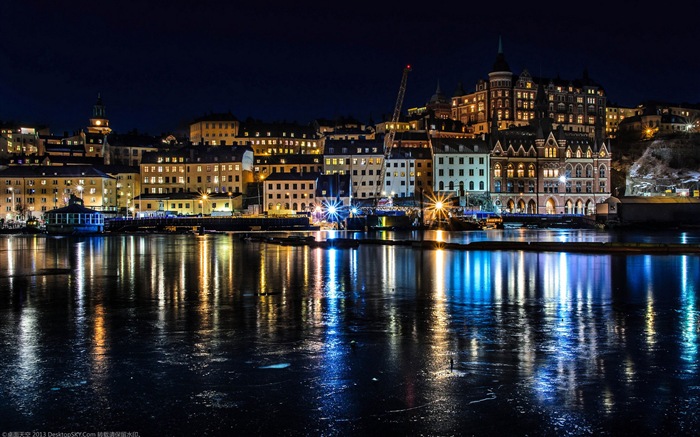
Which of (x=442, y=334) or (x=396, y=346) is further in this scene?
(x=442, y=334)

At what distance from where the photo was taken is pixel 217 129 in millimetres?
164625

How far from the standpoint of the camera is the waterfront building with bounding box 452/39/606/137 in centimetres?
16975

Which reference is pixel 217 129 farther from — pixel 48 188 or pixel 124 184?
pixel 48 188

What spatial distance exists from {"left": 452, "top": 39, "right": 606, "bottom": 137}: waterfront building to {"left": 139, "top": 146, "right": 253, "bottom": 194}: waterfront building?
2491 inches

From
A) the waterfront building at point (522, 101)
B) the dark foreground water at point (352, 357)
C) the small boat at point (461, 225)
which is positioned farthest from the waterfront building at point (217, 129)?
→ the dark foreground water at point (352, 357)

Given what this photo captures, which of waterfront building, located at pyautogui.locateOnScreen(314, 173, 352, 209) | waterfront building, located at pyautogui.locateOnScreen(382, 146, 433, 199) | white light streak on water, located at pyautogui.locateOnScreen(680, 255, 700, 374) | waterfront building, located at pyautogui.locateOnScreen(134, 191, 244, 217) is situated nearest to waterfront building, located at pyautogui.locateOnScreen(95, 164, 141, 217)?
waterfront building, located at pyautogui.locateOnScreen(134, 191, 244, 217)

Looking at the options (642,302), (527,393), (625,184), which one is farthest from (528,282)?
(625,184)

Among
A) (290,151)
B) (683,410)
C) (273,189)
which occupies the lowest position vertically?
(683,410)

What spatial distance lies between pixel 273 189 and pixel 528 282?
334 ft

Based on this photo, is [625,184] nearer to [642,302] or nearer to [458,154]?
[458,154]

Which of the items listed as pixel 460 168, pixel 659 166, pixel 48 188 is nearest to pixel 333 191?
pixel 460 168

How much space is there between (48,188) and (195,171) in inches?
1111

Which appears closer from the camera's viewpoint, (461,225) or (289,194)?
(461,225)

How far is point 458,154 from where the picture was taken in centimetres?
13412
